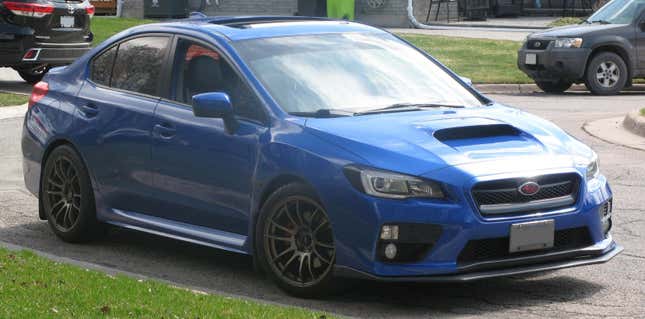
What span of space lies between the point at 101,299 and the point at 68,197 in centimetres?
260

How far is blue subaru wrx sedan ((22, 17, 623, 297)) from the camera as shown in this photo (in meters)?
7.29

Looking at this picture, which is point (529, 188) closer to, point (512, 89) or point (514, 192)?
point (514, 192)

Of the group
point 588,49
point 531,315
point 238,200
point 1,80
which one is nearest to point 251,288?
point 238,200

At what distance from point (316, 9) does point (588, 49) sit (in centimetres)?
2096

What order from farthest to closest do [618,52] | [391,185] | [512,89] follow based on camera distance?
[512,89], [618,52], [391,185]

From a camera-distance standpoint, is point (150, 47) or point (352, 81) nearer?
point (352, 81)

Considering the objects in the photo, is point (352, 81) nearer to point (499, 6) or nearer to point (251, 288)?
point (251, 288)

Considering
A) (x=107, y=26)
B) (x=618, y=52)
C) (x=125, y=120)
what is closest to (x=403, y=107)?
(x=125, y=120)

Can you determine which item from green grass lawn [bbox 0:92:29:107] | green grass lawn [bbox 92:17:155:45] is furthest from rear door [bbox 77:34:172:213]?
green grass lawn [bbox 92:17:155:45]

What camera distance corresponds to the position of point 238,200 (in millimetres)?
8047

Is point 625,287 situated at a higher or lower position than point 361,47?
lower

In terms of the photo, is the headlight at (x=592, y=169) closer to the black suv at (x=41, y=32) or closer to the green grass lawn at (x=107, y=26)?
the black suv at (x=41, y=32)

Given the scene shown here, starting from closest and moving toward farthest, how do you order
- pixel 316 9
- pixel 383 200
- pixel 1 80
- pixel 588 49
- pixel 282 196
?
pixel 383 200 → pixel 282 196 → pixel 588 49 → pixel 1 80 → pixel 316 9

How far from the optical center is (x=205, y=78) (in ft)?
28.6
